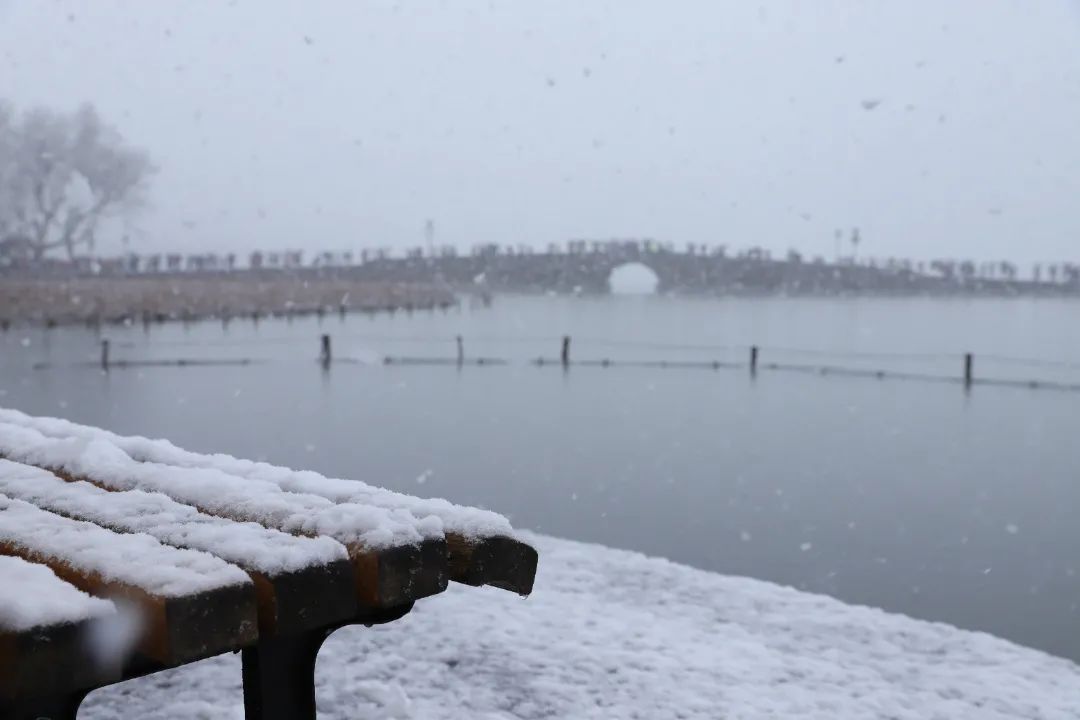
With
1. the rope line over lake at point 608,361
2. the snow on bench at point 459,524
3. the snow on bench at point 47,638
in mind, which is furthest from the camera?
the rope line over lake at point 608,361

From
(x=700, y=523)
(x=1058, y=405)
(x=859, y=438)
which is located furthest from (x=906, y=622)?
(x=1058, y=405)

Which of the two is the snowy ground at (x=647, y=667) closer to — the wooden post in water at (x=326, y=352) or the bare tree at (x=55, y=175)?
the wooden post in water at (x=326, y=352)

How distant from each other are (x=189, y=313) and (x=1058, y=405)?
36269 mm

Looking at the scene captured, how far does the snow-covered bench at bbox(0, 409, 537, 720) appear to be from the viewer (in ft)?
5.21

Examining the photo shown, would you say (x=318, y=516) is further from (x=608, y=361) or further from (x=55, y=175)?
(x=55, y=175)

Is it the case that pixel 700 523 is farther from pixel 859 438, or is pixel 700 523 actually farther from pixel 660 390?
pixel 660 390

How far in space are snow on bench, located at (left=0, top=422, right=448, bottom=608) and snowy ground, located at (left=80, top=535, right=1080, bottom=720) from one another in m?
1.69

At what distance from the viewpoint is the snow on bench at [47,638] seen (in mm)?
1491

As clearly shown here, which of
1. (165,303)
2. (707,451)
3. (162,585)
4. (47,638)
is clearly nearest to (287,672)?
(162,585)

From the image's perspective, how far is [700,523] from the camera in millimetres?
8672

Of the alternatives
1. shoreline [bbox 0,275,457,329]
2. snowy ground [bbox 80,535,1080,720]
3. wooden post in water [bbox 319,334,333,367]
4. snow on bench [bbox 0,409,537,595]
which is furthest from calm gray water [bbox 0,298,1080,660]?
shoreline [bbox 0,275,457,329]

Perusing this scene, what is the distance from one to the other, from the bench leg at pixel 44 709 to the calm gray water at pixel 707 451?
18.3ft

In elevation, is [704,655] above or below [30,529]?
below

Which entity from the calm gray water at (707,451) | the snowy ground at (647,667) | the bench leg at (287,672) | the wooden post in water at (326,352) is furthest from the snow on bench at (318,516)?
the wooden post in water at (326,352)
